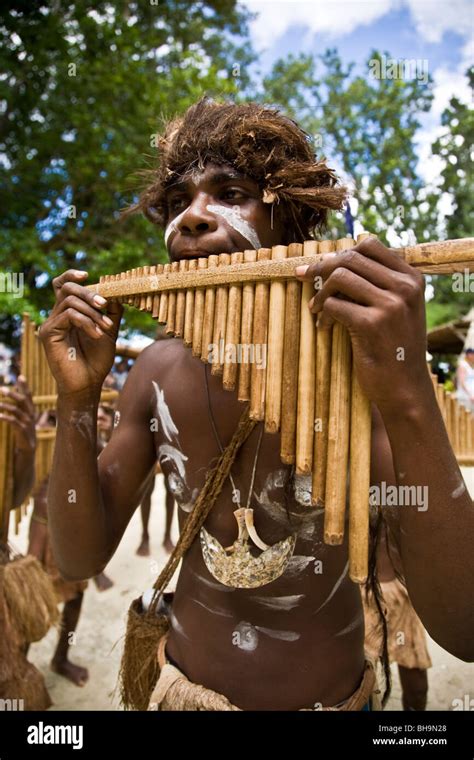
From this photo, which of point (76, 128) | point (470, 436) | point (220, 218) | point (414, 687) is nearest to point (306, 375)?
point (220, 218)

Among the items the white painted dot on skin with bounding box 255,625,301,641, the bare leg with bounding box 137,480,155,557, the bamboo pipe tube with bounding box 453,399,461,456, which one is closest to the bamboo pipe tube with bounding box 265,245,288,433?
the white painted dot on skin with bounding box 255,625,301,641

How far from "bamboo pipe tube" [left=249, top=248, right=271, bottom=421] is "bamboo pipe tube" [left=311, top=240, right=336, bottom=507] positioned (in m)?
0.15

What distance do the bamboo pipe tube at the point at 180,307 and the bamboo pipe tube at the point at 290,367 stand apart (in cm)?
35

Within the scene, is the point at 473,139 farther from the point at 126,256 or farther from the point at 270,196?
the point at 270,196

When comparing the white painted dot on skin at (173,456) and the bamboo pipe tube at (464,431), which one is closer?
the white painted dot on skin at (173,456)

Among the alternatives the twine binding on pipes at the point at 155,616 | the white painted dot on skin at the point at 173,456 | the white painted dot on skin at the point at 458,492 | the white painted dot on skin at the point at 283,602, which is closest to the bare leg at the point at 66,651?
the twine binding on pipes at the point at 155,616

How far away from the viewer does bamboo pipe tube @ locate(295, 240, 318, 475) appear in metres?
1.26

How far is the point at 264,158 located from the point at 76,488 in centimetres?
119

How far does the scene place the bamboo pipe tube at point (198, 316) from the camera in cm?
147

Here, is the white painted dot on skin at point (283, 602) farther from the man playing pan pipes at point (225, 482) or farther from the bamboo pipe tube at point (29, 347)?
the bamboo pipe tube at point (29, 347)

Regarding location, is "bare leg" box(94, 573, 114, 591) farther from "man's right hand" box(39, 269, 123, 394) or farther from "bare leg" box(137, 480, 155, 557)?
"man's right hand" box(39, 269, 123, 394)
